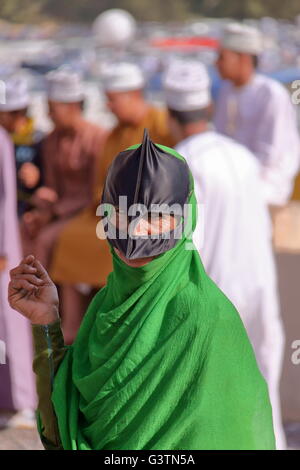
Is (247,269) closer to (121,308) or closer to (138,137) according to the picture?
(138,137)

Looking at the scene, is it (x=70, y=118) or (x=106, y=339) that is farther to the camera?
(x=70, y=118)

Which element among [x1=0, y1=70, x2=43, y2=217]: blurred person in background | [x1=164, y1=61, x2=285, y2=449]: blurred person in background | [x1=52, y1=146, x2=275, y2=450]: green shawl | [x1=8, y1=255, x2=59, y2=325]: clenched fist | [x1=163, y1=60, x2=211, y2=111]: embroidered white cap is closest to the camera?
[x1=52, y1=146, x2=275, y2=450]: green shawl

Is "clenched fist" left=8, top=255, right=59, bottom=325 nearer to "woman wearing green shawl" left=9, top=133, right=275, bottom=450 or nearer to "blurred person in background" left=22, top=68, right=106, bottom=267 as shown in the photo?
"woman wearing green shawl" left=9, top=133, right=275, bottom=450

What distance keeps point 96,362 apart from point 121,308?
0.15 m

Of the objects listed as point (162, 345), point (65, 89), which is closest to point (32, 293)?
point (162, 345)

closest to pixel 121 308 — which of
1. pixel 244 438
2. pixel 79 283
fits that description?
pixel 244 438

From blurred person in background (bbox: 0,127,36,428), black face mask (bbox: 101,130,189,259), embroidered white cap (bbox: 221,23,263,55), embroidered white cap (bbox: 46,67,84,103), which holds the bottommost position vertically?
blurred person in background (bbox: 0,127,36,428)

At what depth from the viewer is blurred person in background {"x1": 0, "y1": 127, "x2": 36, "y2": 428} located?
415cm

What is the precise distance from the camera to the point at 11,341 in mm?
4504

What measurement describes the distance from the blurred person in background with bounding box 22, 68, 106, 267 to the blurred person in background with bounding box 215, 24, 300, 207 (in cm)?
77

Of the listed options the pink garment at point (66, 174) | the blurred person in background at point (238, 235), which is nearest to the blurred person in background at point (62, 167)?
the pink garment at point (66, 174)

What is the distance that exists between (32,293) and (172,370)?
0.38m

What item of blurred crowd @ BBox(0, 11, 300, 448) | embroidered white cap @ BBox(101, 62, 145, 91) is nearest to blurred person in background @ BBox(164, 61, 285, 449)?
blurred crowd @ BBox(0, 11, 300, 448)

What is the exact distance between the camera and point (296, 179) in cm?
519
